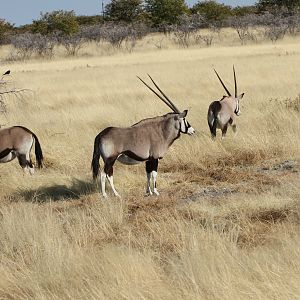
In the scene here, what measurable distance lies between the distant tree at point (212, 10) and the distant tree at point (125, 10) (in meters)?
6.79

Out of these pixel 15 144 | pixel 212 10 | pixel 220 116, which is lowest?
pixel 220 116

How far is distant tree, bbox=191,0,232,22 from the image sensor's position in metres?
55.4

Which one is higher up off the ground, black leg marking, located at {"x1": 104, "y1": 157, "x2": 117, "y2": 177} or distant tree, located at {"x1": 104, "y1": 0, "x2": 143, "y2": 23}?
distant tree, located at {"x1": 104, "y1": 0, "x2": 143, "y2": 23}

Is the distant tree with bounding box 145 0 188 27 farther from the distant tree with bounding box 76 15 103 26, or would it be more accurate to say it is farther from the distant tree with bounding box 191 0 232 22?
the distant tree with bounding box 76 15 103 26

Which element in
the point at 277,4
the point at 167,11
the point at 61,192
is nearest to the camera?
the point at 61,192

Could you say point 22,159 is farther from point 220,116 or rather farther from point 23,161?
point 220,116

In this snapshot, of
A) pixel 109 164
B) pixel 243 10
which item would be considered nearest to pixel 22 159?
pixel 109 164

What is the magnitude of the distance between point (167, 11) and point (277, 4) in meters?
11.1

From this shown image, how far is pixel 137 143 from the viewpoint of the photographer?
7.00 m

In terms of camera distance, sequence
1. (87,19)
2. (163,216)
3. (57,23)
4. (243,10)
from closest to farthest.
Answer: (163,216) → (57,23) → (243,10) → (87,19)

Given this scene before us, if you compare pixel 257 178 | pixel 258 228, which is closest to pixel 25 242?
pixel 258 228

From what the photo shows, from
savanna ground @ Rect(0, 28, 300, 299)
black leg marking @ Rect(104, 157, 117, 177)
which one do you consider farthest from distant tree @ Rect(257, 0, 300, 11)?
black leg marking @ Rect(104, 157, 117, 177)

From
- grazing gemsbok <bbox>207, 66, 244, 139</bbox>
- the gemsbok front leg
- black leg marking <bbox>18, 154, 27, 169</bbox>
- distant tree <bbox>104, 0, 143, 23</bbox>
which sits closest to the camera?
the gemsbok front leg

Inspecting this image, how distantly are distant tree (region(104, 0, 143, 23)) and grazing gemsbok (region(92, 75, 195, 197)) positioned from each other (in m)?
52.9
